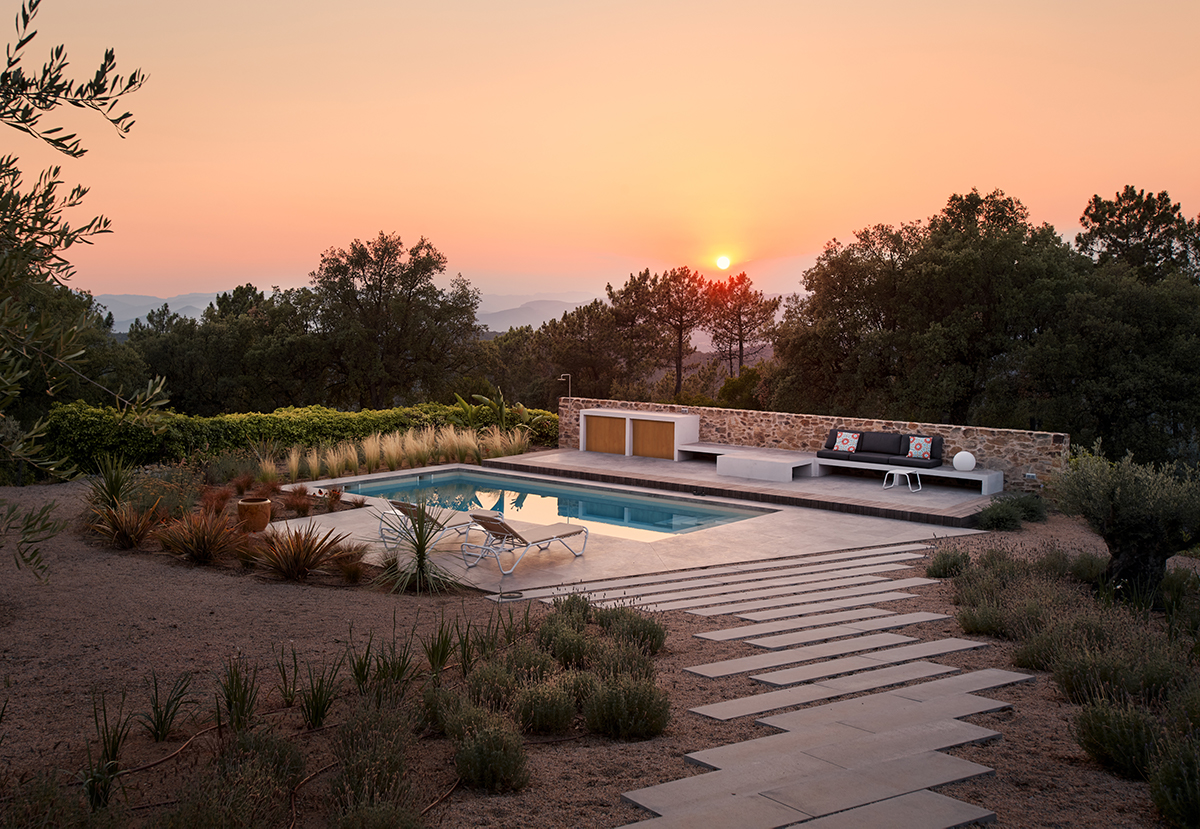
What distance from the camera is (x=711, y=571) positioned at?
24.3 feet

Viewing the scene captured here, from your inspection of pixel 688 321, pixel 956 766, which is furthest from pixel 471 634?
pixel 688 321

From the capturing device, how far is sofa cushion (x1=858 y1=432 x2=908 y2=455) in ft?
41.2

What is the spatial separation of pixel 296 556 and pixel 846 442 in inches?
355

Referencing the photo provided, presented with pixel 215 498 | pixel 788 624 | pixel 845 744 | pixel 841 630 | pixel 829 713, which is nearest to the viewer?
pixel 845 744

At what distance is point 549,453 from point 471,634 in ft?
35.2

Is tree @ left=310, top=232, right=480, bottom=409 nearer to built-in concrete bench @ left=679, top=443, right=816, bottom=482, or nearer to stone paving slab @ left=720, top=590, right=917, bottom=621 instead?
built-in concrete bench @ left=679, top=443, right=816, bottom=482

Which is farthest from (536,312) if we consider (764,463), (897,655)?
(897,655)

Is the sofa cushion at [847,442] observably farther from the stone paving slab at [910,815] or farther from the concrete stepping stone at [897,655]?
the stone paving slab at [910,815]

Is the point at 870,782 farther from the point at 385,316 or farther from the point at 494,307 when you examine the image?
the point at 494,307

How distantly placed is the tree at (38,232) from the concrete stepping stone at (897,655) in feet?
10.6

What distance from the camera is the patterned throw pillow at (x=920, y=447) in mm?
12273

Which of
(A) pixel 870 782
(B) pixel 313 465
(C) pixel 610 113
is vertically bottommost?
(A) pixel 870 782

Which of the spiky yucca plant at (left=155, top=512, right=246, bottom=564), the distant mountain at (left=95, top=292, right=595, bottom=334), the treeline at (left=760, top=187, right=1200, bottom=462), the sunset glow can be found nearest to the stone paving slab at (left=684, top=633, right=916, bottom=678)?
the spiky yucca plant at (left=155, top=512, right=246, bottom=564)

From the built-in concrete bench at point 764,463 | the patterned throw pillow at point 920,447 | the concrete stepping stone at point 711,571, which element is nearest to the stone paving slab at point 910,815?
the concrete stepping stone at point 711,571
